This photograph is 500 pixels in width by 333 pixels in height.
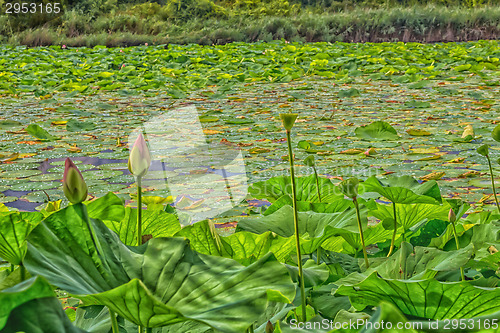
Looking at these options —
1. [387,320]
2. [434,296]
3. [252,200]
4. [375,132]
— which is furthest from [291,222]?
[375,132]

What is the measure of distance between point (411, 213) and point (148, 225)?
0.56 metres

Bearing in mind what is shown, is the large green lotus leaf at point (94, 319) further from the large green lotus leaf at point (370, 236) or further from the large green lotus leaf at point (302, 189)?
the large green lotus leaf at point (302, 189)

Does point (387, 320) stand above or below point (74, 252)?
above

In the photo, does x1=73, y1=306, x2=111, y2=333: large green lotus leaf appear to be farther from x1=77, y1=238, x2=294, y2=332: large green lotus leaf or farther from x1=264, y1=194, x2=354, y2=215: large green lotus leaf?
x1=264, y1=194, x2=354, y2=215: large green lotus leaf

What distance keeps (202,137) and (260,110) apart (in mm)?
852

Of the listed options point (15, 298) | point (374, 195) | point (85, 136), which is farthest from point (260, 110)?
point (15, 298)

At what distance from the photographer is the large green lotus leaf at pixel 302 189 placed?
1.22 metres

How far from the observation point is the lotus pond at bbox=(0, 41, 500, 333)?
1.67ft

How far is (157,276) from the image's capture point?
0.55 meters

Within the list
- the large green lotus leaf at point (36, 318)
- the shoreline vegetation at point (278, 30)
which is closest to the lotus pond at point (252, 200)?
the large green lotus leaf at point (36, 318)


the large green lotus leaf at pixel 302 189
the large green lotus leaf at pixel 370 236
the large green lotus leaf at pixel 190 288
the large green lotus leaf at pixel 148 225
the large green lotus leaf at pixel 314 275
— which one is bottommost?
the large green lotus leaf at pixel 302 189

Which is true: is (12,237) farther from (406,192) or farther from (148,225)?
(406,192)

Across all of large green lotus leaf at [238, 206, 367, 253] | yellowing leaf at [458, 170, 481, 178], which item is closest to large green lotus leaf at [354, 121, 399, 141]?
yellowing leaf at [458, 170, 481, 178]

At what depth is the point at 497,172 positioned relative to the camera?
219cm
